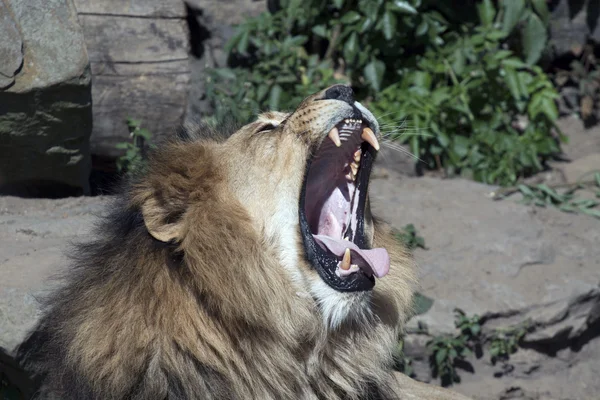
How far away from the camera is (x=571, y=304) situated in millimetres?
4523

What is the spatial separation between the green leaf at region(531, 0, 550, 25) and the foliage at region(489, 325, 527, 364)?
2739 millimetres

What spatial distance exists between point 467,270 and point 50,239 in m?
2.22

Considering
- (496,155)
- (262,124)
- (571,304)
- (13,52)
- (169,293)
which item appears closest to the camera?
(169,293)

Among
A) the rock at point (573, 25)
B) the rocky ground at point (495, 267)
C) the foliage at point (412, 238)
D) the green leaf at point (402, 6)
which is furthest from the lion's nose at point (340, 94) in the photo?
the rock at point (573, 25)

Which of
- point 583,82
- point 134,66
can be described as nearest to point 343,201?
point 134,66

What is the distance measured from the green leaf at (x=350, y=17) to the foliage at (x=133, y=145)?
1.76 meters

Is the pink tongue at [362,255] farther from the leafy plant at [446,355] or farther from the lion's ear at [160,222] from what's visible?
the leafy plant at [446,355]

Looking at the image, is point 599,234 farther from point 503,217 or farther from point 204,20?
point 204,20

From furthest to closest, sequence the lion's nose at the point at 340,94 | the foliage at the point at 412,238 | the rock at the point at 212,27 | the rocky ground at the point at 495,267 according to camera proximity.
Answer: the rock at the point at 212,27 → the foliage at the point at 412,238 → the rocky ground at the point at 495,267 → the lion's nose at the point at 340,94

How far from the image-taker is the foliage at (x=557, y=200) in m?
5.51

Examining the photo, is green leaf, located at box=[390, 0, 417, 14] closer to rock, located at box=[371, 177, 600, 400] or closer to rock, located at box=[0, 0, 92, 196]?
rock, located at box=[371, 177, 600, 400]

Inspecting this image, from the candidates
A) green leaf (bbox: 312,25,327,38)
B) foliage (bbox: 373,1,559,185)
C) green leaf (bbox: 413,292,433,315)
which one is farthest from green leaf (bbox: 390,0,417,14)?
green leaf (bbox: 413,292,433,315)

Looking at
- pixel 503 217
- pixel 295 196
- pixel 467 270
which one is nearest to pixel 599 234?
pixel 503 217

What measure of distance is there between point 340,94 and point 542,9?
12.0 ft
